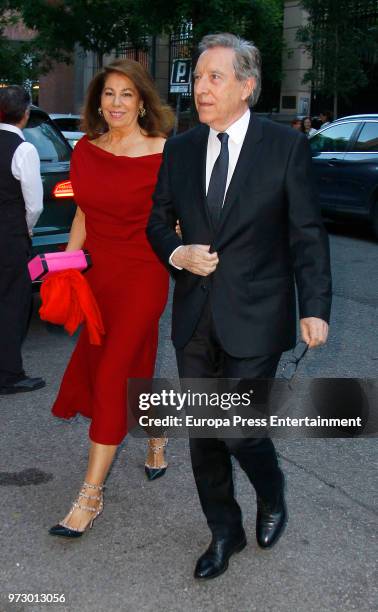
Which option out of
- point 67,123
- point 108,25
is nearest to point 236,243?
point 67,123

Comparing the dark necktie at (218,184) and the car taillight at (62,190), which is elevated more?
the dark necktie at (218,184)

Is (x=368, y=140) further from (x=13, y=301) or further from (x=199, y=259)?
(x=199, y=259)

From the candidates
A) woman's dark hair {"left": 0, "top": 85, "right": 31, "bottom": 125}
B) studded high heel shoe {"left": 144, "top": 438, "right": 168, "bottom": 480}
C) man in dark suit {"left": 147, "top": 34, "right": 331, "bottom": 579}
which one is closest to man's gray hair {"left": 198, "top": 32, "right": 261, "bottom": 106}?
man in dark suit {"left": 147, "top": 34, "right": 331, "bottom": 579}

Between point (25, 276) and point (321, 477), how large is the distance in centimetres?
232

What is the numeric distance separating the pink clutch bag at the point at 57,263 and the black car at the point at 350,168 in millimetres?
8598

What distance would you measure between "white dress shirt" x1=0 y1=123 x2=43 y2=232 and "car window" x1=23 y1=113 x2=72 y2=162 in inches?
57.3

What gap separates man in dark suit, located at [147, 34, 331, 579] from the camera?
2.88m

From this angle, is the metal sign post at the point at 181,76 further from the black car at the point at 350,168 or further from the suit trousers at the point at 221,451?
the suit trousers at the point at 221,451

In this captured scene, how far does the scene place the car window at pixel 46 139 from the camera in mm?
6672

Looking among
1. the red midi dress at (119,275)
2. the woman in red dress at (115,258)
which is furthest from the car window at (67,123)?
the red midi dress at (119,275)

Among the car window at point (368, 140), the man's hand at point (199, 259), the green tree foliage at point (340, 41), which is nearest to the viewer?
the man's hand at point (199, 259)

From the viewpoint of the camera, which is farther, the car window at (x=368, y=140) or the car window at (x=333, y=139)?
the car window at (x=333, y=139)

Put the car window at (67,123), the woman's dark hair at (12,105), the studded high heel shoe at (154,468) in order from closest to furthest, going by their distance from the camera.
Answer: the studded high heel shoe at (154,468) < the woman's dark hair at (12,105) < the car window at (67,123)

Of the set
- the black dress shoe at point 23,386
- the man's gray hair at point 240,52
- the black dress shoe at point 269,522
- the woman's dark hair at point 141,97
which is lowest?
the black dress shoe at point 23,386
